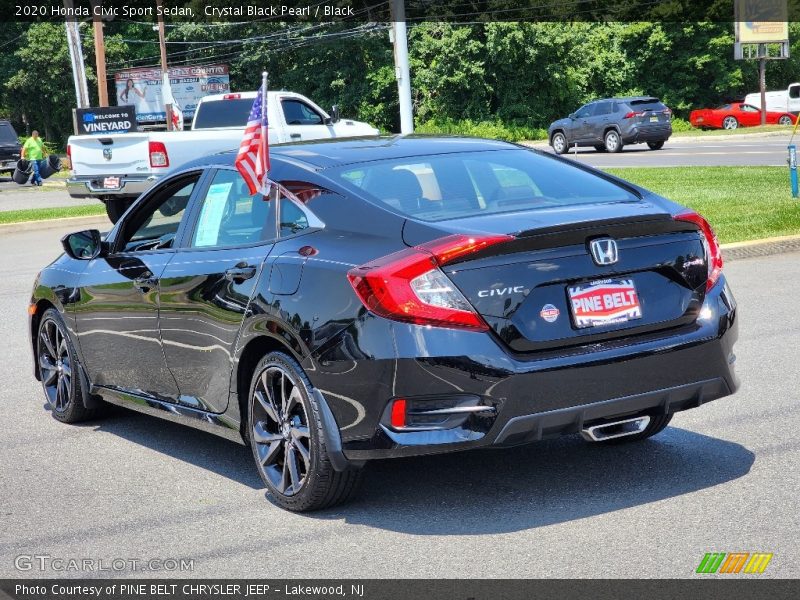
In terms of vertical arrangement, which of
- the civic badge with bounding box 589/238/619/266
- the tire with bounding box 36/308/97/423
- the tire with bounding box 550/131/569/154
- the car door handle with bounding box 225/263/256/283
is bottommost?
the tire with bounding box 550/131/569/154

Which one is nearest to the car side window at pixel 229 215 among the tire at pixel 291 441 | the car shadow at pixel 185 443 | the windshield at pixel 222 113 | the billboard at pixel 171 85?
the tire at pixel 291 441

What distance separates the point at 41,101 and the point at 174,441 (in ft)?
228

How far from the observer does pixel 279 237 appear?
18.9ft

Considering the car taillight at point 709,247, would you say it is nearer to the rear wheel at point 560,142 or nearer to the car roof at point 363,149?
the car roof at point 363,149

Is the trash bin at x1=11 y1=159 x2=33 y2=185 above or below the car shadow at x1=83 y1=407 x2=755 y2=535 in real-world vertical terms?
below

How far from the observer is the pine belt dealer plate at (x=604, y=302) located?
5109mm

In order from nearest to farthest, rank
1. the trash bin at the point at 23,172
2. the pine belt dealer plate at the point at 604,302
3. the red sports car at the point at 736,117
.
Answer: the pine belt dealer plate at the point at 604,302 → the trash bin at the point at 23,172 → the red sports car at the point at 736,117

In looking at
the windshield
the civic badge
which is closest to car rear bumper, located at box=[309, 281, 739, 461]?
the civic badge

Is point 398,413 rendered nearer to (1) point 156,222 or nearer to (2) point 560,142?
(1) point 156,222

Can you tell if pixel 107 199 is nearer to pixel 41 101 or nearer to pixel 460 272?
pixel 460 272

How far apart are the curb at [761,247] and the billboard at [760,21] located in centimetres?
4534

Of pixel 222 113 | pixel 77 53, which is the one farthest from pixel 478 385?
pixel 77 53

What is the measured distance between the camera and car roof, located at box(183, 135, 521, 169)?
19.9 ft

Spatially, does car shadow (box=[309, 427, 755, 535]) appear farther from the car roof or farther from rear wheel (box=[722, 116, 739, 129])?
rear wheel (box=[722, 116, 739, 129])
